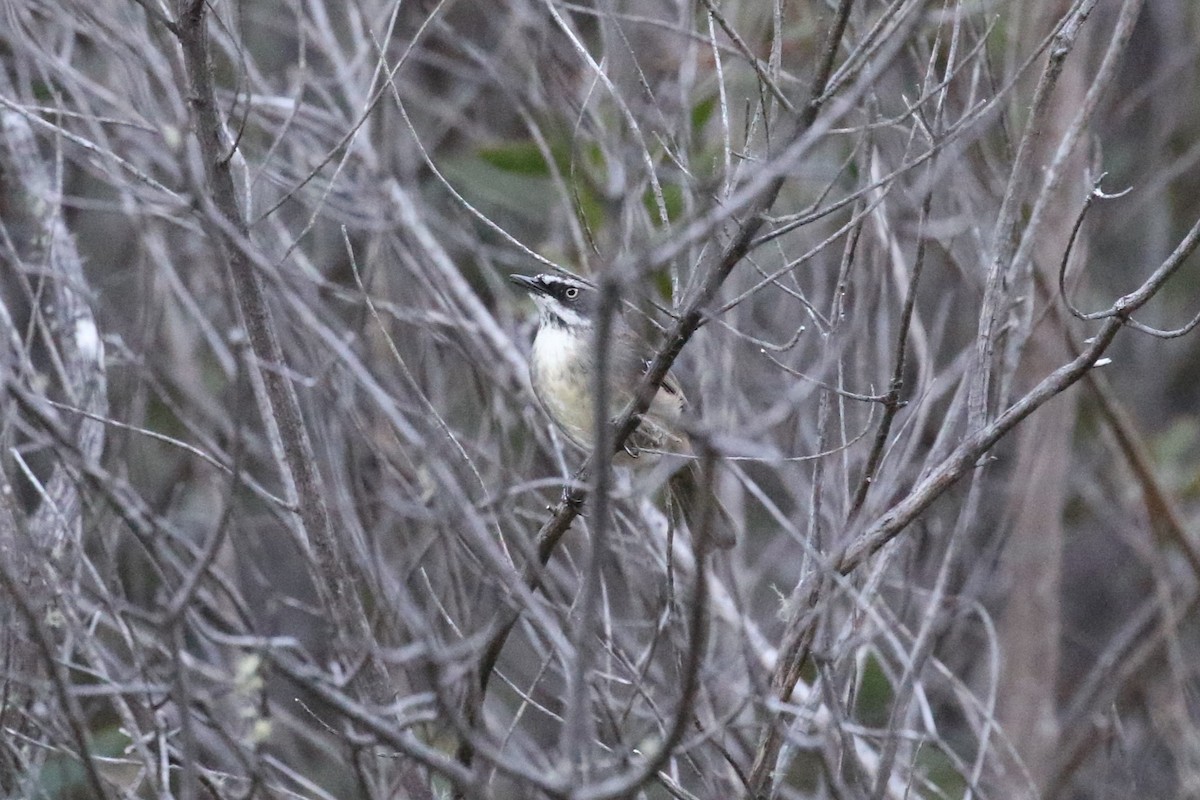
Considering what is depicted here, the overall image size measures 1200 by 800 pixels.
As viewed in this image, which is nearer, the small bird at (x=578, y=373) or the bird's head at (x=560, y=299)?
the small bird at (x=578, y=373)

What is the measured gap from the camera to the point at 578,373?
5.55 meters

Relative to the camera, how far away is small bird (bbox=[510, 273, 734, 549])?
5.46m

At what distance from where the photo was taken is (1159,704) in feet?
24.9

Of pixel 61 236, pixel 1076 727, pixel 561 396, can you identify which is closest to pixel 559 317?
pixel 561 396

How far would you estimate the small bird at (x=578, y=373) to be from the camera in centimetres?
546

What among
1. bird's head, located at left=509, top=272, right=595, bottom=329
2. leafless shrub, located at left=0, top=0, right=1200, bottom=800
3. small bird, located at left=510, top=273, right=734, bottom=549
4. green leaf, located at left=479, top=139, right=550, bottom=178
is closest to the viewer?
leafless shrub, located at left=0, top=0, right=1200, bottom=800

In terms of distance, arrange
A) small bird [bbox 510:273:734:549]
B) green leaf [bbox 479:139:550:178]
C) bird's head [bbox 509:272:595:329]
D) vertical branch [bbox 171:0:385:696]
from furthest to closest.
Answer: green leaf [bbox 479:139:550:178] → bird's head [bbox 509:272:595:329] → small bird [bbox 510:273:734:549] → vertical branch [bbox 171:0:385:696]

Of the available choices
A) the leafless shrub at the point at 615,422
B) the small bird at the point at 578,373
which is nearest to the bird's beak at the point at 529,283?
the small bird at the point at 578,373

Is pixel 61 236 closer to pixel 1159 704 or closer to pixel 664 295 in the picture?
pixel 664 295

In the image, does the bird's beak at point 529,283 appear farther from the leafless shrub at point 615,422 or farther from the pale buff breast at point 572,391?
the leafless shrub at point 615,422

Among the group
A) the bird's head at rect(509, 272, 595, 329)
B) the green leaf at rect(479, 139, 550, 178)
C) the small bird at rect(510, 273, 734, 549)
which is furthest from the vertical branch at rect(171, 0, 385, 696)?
the green leaf at rect(479, 139, 550, 178)

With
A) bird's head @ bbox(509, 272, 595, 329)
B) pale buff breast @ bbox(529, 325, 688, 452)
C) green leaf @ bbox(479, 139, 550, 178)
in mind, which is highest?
green leaf @ bbox(479, 139, 550, 178)

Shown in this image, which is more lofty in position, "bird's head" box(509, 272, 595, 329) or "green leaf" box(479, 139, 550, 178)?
"green leaf" box(479, 139, 550, 178)

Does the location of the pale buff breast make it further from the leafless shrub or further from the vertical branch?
the vertical branch
